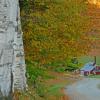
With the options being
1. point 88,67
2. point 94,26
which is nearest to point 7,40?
point 94,26

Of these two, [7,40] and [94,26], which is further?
[94,26]

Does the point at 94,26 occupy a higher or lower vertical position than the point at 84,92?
higher

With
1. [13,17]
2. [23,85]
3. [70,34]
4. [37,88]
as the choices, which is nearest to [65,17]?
[70,34]

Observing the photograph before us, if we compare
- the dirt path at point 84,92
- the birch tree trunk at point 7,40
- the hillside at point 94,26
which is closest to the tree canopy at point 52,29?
the dirt path at point 84,92

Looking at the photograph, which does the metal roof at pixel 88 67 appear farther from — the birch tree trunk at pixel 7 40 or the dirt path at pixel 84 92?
the birch tree trunk at pixel 7 40

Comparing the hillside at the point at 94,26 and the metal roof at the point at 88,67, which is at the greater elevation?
the hillside at the point at 94,26

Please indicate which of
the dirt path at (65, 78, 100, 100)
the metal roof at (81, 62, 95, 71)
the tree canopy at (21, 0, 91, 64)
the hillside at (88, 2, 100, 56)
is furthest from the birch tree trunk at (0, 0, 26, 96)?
the metal roof at (81, 62, 95, 71)

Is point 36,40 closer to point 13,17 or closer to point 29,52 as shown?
point 29,52

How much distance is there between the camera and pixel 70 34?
18531 mm

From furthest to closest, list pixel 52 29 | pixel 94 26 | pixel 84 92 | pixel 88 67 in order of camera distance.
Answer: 1. pixel 88 67
2. pixel 94 26
3. pixel 84 92
4. pixel 52 29

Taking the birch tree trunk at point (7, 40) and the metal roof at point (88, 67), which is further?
the metal roof at point (88, 67)

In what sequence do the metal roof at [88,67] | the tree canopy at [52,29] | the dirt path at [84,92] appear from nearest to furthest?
1. the tree canopy at [52,29]
2. the dirt path at [84,92]
3. the metal roof at [88,67]

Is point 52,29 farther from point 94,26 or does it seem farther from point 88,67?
point 88,67

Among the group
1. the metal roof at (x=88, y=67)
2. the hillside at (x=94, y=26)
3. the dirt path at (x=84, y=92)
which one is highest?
the hillside at (x=94, y=26)
